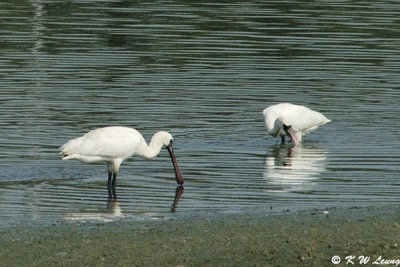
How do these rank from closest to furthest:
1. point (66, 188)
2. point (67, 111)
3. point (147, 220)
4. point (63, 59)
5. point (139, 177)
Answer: point (147, 220) → point (66, 188) → point (139, 177) → point (67, 111) → point (63, 59)

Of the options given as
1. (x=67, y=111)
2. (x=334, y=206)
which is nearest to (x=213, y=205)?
(x=334, y=206)

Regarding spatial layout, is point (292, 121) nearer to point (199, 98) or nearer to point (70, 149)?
point (199, 98)

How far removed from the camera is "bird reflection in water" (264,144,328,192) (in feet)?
46.8

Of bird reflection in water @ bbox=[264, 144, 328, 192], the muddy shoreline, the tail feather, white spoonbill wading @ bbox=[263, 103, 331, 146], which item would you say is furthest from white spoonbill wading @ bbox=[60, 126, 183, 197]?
white spoonbill wading @ bbox=[263, 103, 331, 146]

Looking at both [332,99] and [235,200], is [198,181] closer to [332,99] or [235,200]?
[235,200]

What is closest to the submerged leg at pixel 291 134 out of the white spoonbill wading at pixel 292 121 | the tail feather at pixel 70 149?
the white spoonbill wading at pixel 292 121

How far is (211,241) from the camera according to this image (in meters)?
9.93

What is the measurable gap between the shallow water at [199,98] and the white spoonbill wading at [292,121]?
25 centimetres

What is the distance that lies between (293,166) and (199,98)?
4.71 meters

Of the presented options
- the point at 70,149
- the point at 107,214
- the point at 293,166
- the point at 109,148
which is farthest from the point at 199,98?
the point at 107,214

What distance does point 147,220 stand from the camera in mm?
11609

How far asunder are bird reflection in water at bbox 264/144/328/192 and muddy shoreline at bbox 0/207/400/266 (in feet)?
8.71

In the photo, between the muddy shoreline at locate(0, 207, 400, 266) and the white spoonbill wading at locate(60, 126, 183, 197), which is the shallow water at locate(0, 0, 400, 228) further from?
the muddy shoreline at locate(0, 207, 400, 266)

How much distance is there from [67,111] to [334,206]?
7.13 m
